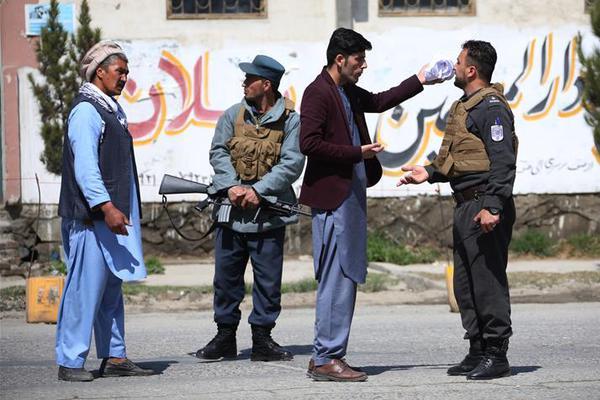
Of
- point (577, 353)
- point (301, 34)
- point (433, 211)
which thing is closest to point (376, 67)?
point (301, 34)

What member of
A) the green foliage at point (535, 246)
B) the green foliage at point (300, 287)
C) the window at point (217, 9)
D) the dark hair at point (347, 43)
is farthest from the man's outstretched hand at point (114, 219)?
the green foliage at point (535, 246)

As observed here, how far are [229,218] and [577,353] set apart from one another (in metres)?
2.55

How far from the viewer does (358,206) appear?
696cm

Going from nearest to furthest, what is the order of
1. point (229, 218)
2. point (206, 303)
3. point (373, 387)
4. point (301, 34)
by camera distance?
point (373, 387) < point (229, 218) < point (206, 303) < point (301, 34)

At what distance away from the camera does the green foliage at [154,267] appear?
571 inches

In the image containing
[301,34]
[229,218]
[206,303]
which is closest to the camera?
[229,218]

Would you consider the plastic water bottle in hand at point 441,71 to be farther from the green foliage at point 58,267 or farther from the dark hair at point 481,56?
the green foliage at point 58,267

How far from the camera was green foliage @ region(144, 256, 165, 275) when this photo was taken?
14.5 metres

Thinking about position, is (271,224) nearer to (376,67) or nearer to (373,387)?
(373,387)

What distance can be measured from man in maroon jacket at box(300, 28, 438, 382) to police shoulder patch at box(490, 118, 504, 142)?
66cm

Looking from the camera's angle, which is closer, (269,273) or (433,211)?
(269,273)

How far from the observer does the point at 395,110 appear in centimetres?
1619

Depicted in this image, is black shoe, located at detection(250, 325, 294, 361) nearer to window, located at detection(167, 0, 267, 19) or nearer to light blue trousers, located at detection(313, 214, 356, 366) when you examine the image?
light blue trousers, located at detection(313, 214, 356, 366)

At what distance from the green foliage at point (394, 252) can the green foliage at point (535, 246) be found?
3.56ft
